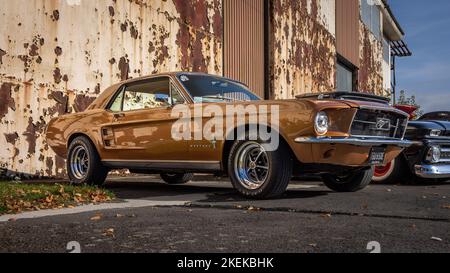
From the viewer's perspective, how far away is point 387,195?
560 centimetres

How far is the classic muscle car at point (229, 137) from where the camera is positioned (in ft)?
15.9

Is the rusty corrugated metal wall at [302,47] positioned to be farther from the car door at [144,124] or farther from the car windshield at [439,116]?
the car door at [144,124]

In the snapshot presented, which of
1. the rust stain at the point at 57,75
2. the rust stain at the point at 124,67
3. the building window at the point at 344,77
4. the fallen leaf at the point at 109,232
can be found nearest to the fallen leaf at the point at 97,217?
the fallen leaf at the point at 109,232

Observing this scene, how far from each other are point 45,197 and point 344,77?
19910 mm

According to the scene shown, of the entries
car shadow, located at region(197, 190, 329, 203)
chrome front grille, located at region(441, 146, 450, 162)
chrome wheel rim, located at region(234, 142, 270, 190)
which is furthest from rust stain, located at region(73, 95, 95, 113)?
chrome front grille, located at region(441, 146, 450, 162)

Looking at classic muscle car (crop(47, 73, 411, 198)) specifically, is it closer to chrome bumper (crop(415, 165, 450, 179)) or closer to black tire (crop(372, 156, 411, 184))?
black tire (crop(372, 156, 411, 184))

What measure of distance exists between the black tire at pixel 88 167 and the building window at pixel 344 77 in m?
16.9

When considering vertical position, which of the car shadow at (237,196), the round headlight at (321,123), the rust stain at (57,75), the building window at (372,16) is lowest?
the car shadow at (237,196)

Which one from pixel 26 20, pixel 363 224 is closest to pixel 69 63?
pixel 26 20

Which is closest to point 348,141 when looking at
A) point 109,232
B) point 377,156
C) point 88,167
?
point 377,156

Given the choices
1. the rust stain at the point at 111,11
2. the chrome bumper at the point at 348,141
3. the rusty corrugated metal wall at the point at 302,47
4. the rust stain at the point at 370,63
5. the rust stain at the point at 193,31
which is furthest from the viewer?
the rust stain at the point at 370,63

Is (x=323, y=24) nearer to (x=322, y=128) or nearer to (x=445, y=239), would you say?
(x=322, y=128)
